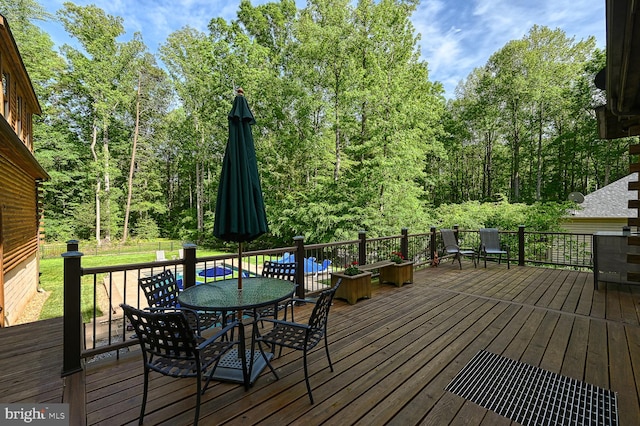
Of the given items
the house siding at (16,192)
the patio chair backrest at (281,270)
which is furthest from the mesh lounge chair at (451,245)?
the house siding at (16,192)

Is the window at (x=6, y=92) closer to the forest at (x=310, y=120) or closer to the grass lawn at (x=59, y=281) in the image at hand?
the grass lawn at (x=59, y=281)

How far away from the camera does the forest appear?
1079cm

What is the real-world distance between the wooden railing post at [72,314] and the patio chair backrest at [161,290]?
52cm

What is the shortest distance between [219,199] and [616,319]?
516cm

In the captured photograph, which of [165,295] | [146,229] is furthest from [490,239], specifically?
[146,229]

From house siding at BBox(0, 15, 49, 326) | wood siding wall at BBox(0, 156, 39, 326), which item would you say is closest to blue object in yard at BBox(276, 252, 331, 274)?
house siding at BBox(0, 15, 49, 326)

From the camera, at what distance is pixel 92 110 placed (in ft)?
58.6

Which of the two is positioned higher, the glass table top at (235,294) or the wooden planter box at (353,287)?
the glass table top at (235,294)

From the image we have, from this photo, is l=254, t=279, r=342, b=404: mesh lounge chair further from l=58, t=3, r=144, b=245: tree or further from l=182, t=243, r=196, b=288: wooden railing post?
l=58, t=3, r=144, b=245: tree

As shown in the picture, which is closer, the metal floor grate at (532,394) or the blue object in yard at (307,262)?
the metal floor grate at (532,394)

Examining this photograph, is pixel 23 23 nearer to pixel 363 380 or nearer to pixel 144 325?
pixel 144 325

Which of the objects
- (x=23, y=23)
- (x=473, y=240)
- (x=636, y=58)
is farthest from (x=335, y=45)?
(x=23, y=23)

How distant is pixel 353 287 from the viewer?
433 centimetres

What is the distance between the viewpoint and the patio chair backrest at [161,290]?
284 cm
